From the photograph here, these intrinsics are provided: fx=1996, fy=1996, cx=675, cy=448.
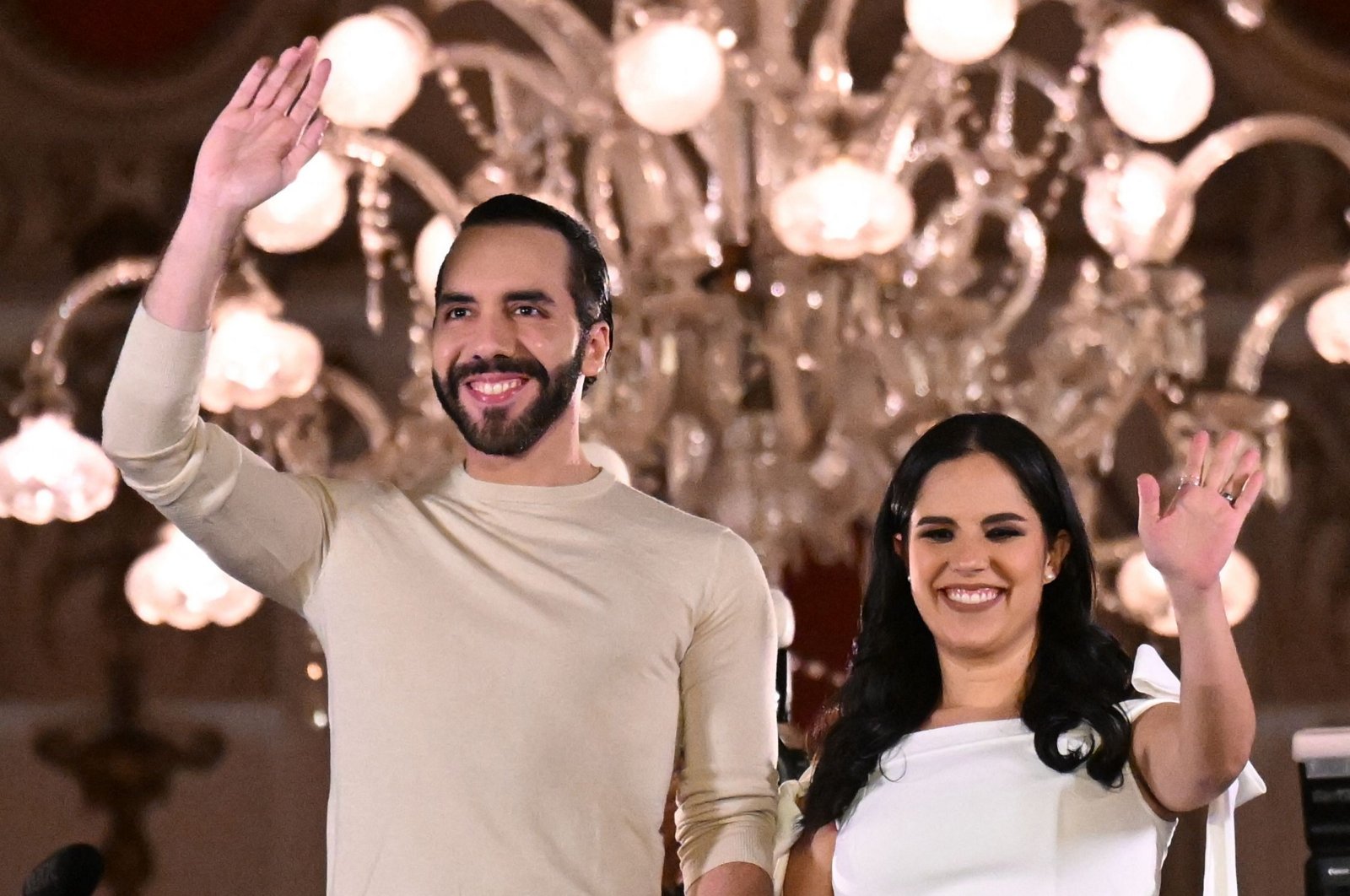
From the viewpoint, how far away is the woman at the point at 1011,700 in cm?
185

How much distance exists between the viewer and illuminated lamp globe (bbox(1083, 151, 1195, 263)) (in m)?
3.74

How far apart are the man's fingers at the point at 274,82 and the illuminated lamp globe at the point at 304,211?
6.25 ft

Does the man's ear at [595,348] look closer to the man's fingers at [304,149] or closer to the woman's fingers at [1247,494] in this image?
the man's fingers at [304,149]

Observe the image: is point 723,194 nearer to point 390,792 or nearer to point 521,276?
point 521,276

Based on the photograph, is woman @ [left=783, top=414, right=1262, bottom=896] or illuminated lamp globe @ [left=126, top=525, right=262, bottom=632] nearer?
woman @ [left=783, top=414, right=1262, bottom=896]

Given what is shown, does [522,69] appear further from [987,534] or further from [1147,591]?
[987,534]

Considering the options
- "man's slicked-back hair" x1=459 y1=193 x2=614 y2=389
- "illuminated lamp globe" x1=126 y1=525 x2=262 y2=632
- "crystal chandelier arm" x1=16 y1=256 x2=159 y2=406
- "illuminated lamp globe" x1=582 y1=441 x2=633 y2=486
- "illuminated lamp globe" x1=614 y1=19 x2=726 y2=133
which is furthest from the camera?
"illuminated lamp globe" x1=126 y1=525 x2=262 y2=632

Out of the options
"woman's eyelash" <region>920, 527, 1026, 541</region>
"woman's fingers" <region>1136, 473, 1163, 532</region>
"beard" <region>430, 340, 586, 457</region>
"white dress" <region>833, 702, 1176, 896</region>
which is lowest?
"white dress" <region>833, 702, 1176, 896</region>

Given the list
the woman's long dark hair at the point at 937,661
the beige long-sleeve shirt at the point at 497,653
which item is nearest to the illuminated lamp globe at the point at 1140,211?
the woman's long dark hair at the point at 937,661

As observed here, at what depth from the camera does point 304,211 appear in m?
3.69

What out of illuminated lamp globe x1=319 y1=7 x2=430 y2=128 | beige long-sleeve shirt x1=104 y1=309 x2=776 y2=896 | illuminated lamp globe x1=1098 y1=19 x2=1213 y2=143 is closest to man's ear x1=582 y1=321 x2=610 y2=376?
beige long-sleeve shirt x1=104 y1=309 x2=776 y2=896

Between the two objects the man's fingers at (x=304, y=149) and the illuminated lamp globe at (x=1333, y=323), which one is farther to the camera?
the illuminated lamp globe at (x=1333, y=323)

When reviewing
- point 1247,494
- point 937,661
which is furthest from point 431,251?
point 1247,494

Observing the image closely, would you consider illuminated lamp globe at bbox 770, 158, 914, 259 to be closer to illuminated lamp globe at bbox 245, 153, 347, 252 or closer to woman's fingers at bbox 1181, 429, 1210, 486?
illuminated lamp globe at bbox 245, 153, 347, 252
